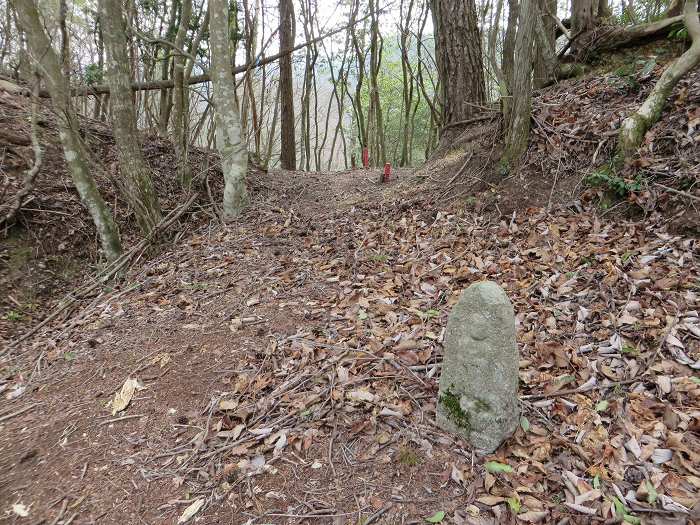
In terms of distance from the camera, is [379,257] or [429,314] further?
[379,257]

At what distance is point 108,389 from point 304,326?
70.0 inches

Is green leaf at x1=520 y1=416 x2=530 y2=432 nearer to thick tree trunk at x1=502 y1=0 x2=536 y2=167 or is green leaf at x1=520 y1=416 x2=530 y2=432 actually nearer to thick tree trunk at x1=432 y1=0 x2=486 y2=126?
thick tree trunk at x1=502 y1=0 x2=536 y2=167

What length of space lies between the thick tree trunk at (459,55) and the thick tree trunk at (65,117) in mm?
5490

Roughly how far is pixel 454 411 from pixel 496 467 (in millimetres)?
385

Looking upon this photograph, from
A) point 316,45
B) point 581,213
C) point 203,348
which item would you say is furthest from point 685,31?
point 316,45

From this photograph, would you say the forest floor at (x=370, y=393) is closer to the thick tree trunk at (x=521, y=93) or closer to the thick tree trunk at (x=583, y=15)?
the thick tree trunk at (x=521, y=93)

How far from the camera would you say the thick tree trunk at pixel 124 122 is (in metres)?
5.47

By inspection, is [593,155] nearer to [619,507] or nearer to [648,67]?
[648,67]

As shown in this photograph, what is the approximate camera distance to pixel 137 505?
2447mm

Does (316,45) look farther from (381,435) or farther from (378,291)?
(381,435)

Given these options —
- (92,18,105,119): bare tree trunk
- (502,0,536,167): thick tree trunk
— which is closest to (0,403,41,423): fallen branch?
(502,0,536,167): thick tree trunk

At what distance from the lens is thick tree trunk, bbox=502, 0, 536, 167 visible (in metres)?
4.45

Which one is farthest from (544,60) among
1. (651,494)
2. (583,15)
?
(651,494)

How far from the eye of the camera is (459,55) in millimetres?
6102
